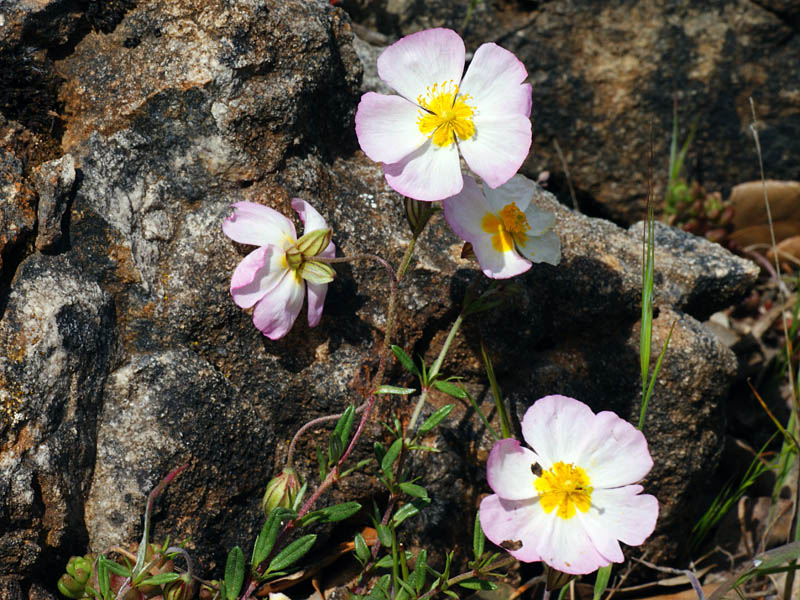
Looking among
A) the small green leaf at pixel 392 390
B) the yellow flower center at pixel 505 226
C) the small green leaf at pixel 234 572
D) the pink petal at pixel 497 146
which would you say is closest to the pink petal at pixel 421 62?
the pink petal at pixel 497 146

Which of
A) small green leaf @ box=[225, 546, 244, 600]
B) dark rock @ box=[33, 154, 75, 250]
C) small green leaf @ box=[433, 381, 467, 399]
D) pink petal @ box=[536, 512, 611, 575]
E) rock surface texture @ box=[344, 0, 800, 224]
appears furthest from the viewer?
rock surface texture @ box=[344, 0, 800, 224]

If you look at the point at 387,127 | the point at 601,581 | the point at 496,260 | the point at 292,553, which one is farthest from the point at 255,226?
the point at 601,581

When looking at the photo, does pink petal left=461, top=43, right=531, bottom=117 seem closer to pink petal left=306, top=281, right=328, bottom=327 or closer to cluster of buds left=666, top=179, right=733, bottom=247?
pink petal left=306, top=281, right=328, bottom=327

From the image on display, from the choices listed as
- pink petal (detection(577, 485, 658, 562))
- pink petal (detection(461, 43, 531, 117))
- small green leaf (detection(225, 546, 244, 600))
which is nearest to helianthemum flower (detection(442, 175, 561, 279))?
pink petal (detection(461, 43, 531, 117))

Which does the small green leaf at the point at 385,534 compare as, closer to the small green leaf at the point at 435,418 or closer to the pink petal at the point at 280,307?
the small green leaf at the point at 435,418

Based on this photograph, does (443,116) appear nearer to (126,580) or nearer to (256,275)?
(256,275)
